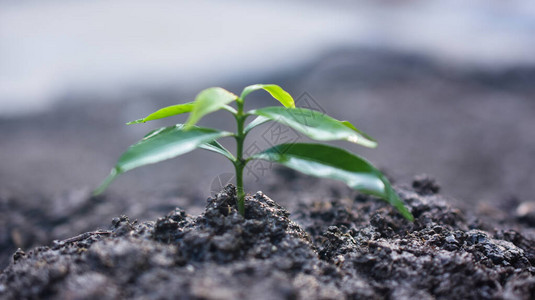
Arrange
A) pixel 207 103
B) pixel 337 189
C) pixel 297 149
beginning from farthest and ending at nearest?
pixel 337 189 < pixel 297 149 < pixel 207 103

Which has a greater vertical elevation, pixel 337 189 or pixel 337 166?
pixel 337 166

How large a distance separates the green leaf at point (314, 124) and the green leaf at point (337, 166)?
51 mm

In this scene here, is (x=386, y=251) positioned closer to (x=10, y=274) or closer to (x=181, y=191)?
(x=10, y=274)

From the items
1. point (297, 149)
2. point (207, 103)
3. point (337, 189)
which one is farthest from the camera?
point (337, 189)

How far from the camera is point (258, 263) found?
78 cm

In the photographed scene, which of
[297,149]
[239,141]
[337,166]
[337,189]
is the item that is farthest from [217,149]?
[337,189]

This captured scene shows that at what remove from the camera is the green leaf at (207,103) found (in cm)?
70

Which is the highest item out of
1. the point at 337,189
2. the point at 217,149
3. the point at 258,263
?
the point at 217,149

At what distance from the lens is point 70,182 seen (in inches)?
101

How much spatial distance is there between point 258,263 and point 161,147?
313 millimetres

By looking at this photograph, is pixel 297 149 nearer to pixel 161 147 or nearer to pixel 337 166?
pixel 337 166

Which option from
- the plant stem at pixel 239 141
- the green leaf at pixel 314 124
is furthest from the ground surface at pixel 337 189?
the green leaf at pixel 314 124

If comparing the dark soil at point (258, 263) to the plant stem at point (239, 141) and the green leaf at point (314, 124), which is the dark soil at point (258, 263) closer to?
the plant stem at point (239, 141)

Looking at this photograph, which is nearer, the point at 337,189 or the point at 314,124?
the point at 314,124
